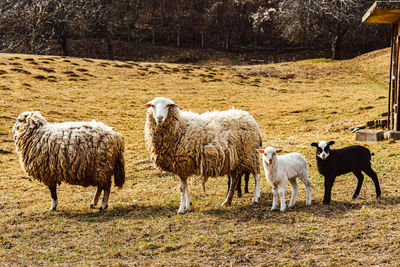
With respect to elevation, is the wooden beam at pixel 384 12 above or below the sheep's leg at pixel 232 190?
above

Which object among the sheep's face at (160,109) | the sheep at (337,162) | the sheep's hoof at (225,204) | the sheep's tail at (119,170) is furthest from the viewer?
the sheep's tail at (119,170)

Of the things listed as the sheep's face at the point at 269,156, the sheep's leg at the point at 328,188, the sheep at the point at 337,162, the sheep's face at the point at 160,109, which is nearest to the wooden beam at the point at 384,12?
the sheep at the point at 337,162

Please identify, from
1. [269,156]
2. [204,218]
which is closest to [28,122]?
[204,218]

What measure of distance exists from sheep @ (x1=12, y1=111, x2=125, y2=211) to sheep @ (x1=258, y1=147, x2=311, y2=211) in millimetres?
3842

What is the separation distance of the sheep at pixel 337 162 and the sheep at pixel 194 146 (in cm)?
167

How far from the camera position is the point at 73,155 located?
9.68 metres

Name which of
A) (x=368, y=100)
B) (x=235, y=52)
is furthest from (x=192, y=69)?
(x=235, y=52)

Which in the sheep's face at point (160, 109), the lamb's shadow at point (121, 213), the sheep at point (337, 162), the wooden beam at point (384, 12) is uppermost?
the wooden beam at point (384, 12)

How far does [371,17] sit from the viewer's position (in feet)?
45.3

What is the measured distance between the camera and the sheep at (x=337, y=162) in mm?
8172

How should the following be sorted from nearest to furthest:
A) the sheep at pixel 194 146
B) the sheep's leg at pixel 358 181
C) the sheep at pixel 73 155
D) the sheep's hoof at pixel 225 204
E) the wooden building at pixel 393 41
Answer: the sheep's leg at pixel 358 181 → the sheep at pixel 194 146 → the sheep's hoof at pixel 225 204 → the sheep at pixel 73 155 → the wooden building at pixel 393 41

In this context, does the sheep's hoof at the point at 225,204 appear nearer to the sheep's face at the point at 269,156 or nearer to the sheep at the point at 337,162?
the sheep's face at the point at 269,156

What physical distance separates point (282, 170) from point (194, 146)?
201cm

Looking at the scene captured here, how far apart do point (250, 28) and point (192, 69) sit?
3409cm
